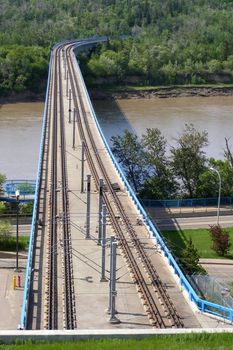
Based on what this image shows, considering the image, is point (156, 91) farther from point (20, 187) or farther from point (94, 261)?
point (94, 261)

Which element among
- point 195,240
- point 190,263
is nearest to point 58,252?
→ point 190,263

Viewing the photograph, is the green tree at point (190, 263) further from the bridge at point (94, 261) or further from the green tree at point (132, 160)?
the green tree at point (132, 160)

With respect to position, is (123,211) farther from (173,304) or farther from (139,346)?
(139,346)

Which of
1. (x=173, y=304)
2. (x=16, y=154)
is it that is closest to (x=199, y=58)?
(x=16, y=154)

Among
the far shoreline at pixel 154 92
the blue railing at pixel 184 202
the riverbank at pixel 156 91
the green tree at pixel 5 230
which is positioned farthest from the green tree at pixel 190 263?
the riverbank at pixel 156 91

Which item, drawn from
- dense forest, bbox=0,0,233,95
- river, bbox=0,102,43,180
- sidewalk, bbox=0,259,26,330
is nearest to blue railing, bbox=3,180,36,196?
river, bbox=0,102,43,180

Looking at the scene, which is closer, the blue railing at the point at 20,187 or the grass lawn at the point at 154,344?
the grass lawn at the point at 154,344

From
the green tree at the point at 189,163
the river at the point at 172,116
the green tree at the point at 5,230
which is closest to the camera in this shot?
the green tree at the point at 5,230

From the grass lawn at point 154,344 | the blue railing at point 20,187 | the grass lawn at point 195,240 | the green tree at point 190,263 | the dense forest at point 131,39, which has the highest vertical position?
the dense forest at point 131,39
